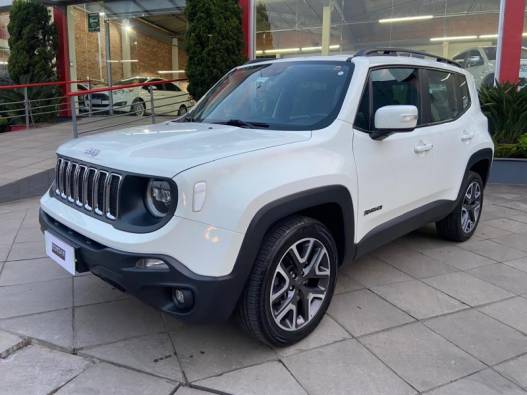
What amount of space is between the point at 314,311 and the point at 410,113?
141 centimetres

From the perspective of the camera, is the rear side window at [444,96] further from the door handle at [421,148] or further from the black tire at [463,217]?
the black tire at [463,217]

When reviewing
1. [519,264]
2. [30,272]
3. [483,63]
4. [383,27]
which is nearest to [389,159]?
[519,264]

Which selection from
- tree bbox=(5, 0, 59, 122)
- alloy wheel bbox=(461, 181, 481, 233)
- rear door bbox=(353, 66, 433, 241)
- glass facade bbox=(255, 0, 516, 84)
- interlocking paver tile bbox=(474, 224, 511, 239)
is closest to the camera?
rear door bbox=(353, 66, 433, 241)

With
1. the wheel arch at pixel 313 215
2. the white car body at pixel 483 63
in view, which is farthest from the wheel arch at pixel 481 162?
the white car body at pixel 483 63

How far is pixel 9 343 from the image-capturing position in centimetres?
292

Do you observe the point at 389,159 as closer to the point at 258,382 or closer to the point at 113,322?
the point at 258,382

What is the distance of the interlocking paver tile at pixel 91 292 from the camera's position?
3.53 m

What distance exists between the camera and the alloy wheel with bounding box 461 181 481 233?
4853mm

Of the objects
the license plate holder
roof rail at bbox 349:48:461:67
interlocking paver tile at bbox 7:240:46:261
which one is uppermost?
roof rail at bbox 349:48:461:67

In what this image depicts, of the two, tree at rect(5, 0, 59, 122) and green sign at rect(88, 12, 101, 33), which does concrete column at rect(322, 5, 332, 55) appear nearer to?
green sign at rect(88, 12, 101, 33)

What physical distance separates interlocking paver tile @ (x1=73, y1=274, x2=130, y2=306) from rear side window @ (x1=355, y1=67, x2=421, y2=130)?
2129 millimetres

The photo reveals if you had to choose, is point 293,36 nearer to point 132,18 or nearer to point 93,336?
point 132,18

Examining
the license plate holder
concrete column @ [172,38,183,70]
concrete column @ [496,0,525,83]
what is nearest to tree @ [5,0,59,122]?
concrete column @ [172,38,183,70]

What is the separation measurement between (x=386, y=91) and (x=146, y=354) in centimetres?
248
